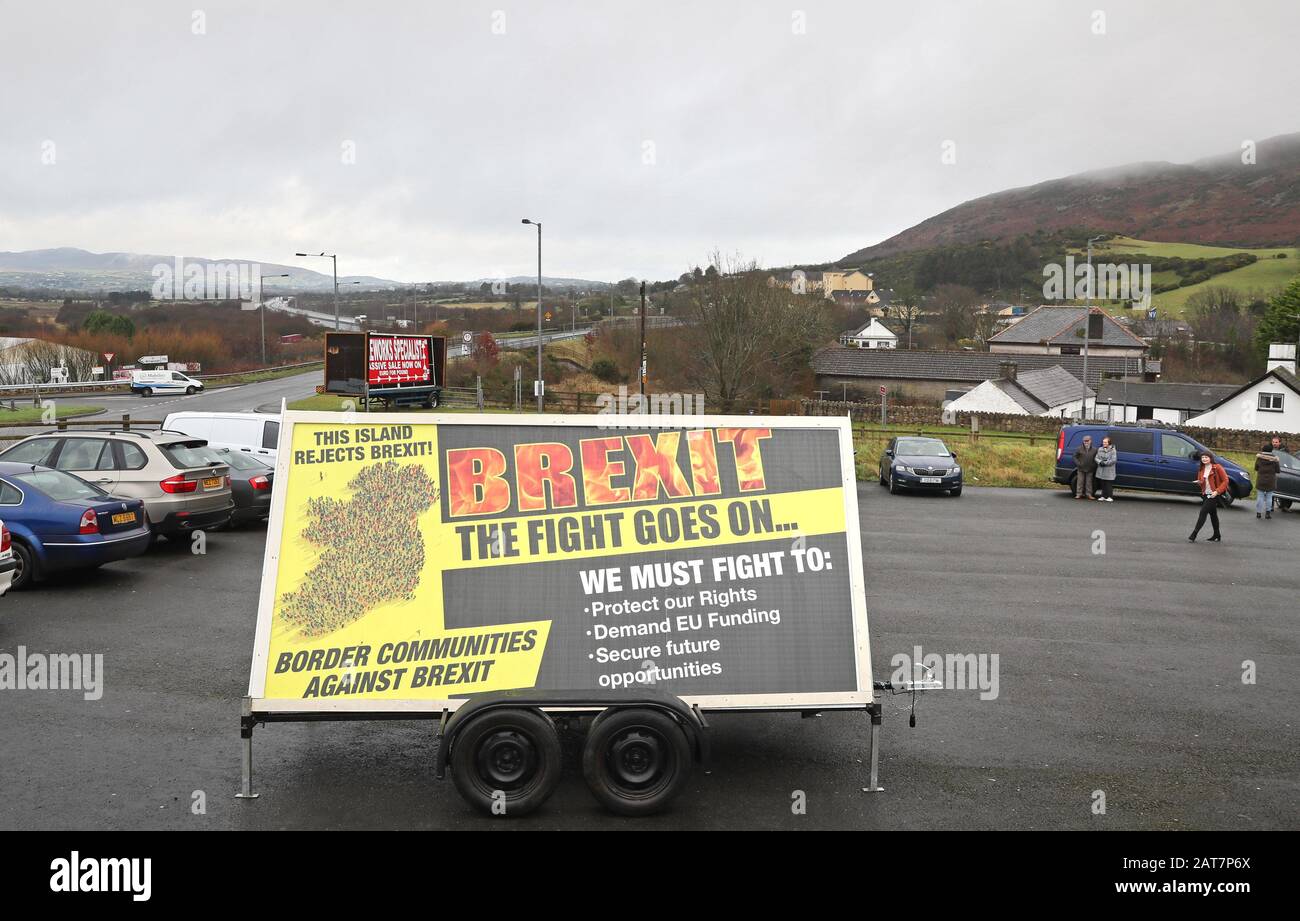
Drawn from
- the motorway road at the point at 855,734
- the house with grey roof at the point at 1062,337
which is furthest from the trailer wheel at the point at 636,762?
the house with grey roof at the point at 1062,337

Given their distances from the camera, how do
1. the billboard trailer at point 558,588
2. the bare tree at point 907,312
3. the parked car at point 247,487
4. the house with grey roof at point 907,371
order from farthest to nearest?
the bare tree at point 907,312, the house with grey roof at point 907,371, the parked car at point 247,487, the billboard trailer at point 558,588

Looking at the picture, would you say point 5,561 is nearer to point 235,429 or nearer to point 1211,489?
point 235,429

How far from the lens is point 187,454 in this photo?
15.0m

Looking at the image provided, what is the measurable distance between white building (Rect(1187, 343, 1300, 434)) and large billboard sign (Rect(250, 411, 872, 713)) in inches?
2694

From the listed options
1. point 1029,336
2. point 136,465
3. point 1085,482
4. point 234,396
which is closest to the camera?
Result: point 136,465

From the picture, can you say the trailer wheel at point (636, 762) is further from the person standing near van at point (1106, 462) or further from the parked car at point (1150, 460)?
the parked car at point (1150, 460)

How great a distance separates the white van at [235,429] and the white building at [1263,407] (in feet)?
208

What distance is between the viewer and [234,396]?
54375 millimetres

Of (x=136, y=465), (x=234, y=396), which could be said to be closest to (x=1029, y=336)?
(x=234, y=396)

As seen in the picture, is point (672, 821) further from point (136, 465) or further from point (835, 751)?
point (136, 465)

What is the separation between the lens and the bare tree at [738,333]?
188 feet

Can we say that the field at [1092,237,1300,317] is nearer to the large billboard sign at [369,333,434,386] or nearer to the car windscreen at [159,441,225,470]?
the large billboard sign at [369,333,434,386]

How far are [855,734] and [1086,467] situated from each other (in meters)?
18.7
